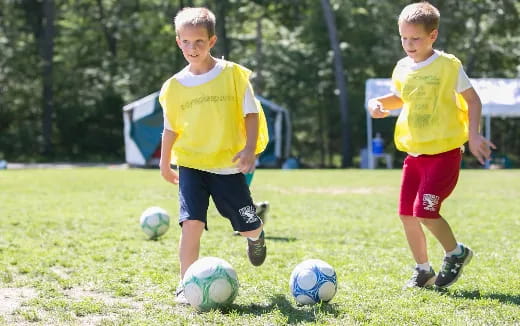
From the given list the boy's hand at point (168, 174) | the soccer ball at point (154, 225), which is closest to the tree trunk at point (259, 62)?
the soccer ball at point (154, 225)

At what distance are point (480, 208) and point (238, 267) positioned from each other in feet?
21.5

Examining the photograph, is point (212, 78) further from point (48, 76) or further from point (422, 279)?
point (48, 76)

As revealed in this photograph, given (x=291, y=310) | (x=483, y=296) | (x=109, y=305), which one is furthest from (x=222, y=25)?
(x=291, y=310)

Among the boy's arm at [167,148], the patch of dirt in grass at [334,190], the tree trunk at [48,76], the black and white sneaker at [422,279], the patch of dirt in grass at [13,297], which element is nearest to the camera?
the patch of dirt in grass at [13,297]

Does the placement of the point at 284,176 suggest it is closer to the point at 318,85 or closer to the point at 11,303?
the point at 318,85

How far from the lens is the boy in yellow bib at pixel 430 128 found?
5.19 metres

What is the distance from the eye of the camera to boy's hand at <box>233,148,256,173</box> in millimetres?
4945

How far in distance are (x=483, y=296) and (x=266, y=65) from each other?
29508 mm

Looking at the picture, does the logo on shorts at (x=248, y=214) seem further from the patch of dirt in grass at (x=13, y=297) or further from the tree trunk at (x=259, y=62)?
the tree trunk at (x=259, y=62)

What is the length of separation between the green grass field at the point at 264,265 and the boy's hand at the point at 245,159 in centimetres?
84

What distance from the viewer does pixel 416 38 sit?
17.1 ft

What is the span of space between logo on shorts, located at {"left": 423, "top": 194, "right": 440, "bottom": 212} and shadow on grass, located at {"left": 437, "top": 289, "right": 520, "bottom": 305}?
0.55 m

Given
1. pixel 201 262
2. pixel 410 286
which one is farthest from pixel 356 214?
pixel 201 262

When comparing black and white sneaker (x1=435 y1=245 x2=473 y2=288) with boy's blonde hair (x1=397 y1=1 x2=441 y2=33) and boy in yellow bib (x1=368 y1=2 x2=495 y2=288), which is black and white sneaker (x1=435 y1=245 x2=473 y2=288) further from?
boy's blonde hair (x1=397 y1=1 x2=441 y2=33)
